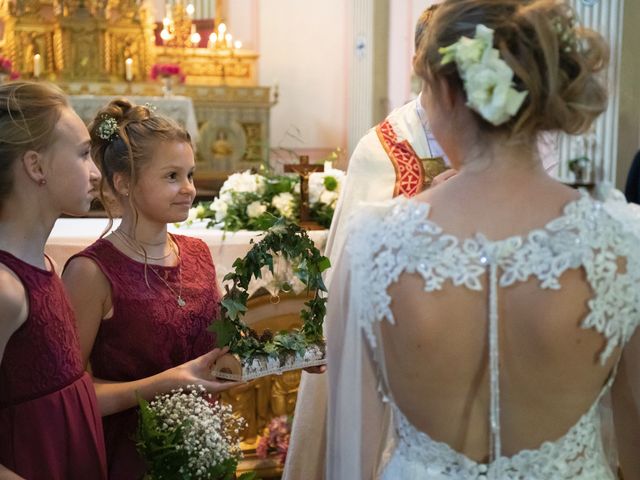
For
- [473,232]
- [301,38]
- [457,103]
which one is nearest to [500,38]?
[457,103]

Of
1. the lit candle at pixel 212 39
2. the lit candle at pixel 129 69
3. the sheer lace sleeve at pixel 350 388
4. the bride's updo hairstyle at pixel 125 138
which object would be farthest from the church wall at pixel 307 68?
the sheer lace sleeve at pixel 350 388

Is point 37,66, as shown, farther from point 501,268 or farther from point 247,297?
point 501,268

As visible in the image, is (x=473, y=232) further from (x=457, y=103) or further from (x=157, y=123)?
(x=157, y=123)

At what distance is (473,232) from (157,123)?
113 cm

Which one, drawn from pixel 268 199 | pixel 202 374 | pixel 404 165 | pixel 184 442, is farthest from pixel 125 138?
pixel 268 199

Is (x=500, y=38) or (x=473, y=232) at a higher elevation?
(x=500, y=38)

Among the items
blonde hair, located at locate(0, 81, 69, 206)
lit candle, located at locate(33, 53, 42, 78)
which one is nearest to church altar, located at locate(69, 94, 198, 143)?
lit candle, located at locate(33, 53, 42, 78)

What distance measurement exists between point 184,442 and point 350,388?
0.45 m

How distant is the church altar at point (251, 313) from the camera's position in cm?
358

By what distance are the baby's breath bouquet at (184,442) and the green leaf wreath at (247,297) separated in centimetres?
18

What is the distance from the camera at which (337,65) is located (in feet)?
43.2

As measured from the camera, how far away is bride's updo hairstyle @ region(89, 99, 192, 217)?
7.40 ft

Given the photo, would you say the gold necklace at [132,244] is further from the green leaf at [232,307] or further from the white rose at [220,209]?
the white rose at [220,209]

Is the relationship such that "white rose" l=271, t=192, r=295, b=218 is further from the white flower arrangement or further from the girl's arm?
the girl's arm
